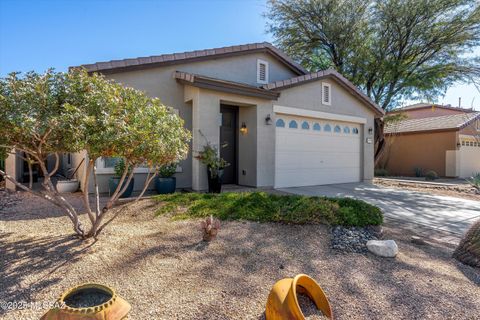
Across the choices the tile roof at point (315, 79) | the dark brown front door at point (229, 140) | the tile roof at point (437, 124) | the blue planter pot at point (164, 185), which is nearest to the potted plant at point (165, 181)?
the blue planter pot at point (164, 185)

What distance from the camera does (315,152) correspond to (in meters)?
10.7

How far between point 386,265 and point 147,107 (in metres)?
3.80

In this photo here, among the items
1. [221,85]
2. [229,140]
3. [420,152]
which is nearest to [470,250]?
[221,85]

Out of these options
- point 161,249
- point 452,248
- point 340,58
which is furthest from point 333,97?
point 161,249

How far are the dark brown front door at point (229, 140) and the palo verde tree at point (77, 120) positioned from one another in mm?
5867

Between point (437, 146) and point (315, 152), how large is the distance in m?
13.2

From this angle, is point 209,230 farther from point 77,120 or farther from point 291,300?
point 77,120

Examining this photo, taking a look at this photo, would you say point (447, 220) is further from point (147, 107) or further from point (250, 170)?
point (147, 107)

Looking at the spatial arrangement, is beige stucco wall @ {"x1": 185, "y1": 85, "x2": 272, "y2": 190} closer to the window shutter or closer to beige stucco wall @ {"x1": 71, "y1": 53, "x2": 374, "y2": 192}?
beige stucco wall @ {"x1": 71, "y1": 53, "x2": 374, "y2": 192}

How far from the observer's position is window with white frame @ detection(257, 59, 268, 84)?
34.3 ft

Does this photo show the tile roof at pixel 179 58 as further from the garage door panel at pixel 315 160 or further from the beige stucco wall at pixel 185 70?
the garage door panel at pixel 315 160

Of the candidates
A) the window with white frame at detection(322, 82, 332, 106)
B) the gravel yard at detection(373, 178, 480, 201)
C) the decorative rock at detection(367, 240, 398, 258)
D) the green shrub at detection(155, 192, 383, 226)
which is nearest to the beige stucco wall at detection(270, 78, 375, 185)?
the window with white frame at detection(322, 82, 332, 106)

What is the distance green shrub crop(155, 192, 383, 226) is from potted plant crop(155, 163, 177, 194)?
1.63 meters

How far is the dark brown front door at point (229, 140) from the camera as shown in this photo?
9.57 m
